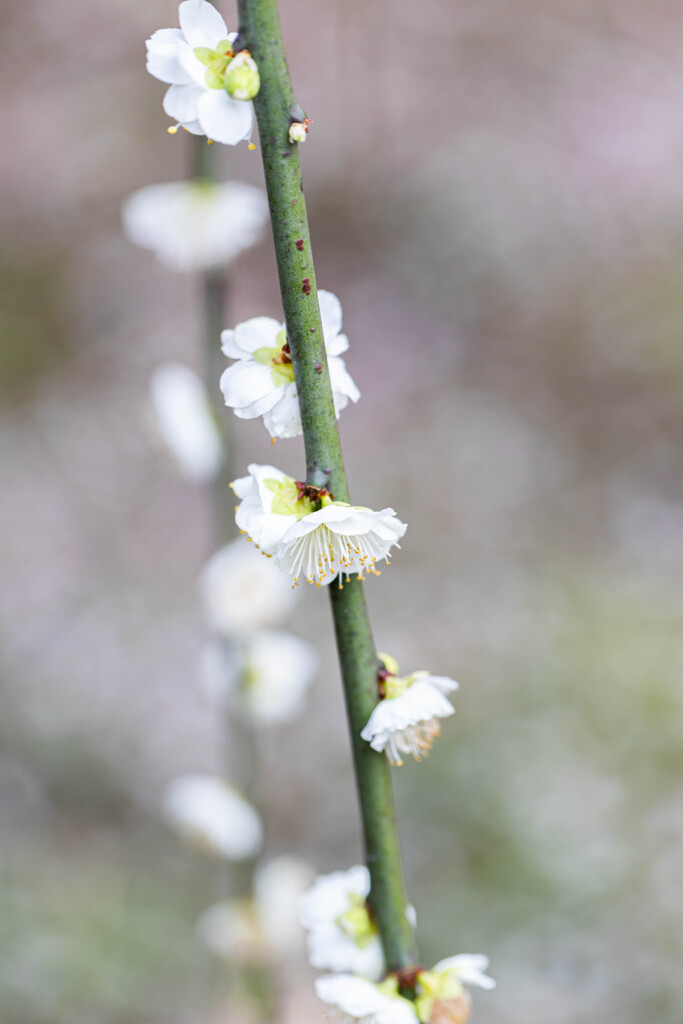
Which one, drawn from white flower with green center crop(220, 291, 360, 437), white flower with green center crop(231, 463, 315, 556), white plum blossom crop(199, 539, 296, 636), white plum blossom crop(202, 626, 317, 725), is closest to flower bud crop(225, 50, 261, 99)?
white flower with green center crop(220, 291, 360, 437)

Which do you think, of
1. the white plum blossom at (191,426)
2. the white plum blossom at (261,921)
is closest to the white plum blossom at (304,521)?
the white plum blossom at (191,426)

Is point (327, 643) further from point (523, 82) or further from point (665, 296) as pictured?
point (523, 82)

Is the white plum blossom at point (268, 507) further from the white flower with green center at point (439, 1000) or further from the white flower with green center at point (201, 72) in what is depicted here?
the white flower with green center at point (439, 1000)

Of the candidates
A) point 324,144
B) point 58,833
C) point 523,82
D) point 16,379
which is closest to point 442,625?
point 58,833

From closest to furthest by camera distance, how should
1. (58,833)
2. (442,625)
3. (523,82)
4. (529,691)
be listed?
(58,833) < (529,691) < (442,625) < (523,82)

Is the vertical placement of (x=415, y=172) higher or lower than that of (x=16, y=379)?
higher

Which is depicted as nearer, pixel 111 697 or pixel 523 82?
pixel 111 697

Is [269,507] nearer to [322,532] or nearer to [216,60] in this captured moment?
[322,532]
